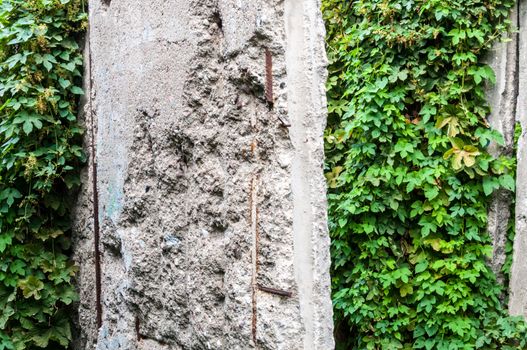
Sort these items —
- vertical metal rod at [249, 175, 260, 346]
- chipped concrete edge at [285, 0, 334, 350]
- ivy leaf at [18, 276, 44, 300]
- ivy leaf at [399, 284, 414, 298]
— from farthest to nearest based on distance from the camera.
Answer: ivy leaf at [399, 284, 414, 298]
ivy leaf at [18, 276, 44, 300]
vertical metal rod at [249, 175, 260, 346]
chipped concrete edge at [285, 0, 334, 350]

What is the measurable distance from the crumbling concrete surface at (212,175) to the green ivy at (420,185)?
5.06 feet

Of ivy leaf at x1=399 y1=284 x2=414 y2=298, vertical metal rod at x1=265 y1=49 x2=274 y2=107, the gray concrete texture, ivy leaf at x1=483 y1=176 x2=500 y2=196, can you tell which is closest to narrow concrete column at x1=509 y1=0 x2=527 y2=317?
the gray concrete texture

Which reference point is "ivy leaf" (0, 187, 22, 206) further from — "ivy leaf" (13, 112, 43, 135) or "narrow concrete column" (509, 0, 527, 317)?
"narrow concrete column" (509, 0, 527, 317)

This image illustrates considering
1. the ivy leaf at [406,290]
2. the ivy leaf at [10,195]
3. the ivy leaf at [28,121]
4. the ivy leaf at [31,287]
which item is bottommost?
the ivy leaf at [406,290]

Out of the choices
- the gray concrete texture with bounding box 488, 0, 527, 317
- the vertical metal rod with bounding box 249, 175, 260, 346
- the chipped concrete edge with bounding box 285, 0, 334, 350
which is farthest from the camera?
the gray concrete texture with bounding box 488, 0, 527, 317

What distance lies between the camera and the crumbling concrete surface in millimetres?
1897

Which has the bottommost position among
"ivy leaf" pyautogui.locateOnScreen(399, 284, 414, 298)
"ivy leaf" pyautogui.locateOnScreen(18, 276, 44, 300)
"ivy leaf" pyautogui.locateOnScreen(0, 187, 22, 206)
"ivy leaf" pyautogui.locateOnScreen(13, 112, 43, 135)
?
"ivy leaf" pyautogui.locateOnScreen(399, 284, 414, 298)

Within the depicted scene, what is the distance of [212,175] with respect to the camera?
2.23 m

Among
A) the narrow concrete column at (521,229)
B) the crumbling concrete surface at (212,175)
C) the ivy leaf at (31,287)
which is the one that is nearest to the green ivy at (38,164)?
the ivy leaf at (31,287)

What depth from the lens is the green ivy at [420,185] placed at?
3.55 meters

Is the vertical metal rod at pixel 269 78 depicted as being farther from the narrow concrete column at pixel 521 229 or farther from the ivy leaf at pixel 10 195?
the narrow concrete column at pixel 521 229

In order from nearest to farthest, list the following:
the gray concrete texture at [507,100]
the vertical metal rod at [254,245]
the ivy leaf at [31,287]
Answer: the vertical metal rod at [254,245] → the ivy leaf at [31,287] → the gray concrete texture at [507,100]

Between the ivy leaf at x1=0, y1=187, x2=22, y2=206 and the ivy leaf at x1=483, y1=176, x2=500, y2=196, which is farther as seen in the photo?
the ivy leaf at x1=483, y1=176, x2=500, y2=196

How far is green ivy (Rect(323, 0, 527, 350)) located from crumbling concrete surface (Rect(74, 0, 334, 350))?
1543 mm
